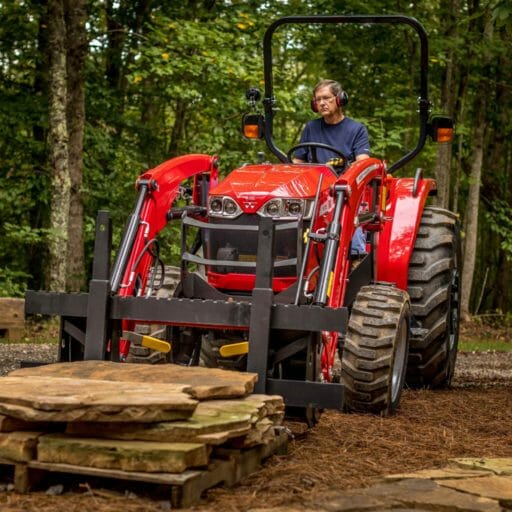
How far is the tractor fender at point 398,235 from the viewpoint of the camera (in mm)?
7930

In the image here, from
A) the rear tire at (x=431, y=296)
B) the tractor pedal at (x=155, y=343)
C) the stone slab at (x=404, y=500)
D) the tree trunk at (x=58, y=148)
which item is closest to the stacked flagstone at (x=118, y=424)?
the stone slab at (x=404, y=500)

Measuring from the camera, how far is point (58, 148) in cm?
1511

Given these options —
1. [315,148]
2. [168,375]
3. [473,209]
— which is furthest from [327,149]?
[473,209]

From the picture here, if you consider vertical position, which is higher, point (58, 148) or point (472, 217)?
point (58, 148)

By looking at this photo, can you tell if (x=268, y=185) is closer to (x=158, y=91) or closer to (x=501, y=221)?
(x=158, y=91)

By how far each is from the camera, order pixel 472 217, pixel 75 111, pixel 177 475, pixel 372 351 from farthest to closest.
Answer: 1. pixel 472 217
2. pixel 75 111
3. pixel 372 351
4. pixel 177 475

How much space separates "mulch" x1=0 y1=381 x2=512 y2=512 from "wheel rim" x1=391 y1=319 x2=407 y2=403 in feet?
0.56

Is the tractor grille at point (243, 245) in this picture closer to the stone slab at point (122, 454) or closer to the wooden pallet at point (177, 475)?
the wooden pallet at point (177, 475)

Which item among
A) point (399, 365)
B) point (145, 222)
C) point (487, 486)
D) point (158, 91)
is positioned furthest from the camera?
point (158, 91)

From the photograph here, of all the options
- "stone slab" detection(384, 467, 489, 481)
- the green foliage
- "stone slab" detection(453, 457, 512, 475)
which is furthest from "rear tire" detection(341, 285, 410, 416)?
the green foliage

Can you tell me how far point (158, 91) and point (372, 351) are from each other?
554 inches

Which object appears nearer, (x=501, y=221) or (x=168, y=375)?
(x=168, y=375)

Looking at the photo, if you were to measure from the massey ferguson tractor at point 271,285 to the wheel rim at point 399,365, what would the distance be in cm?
1

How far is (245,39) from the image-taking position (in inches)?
681
